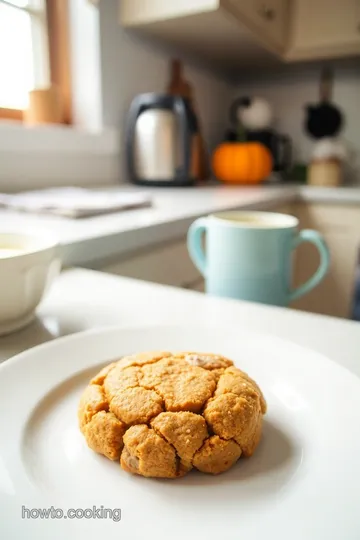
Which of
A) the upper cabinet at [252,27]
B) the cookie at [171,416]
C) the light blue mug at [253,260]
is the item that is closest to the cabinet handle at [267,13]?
the upper cabinet at [252,27]

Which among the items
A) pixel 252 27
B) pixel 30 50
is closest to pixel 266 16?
pixel 252 27

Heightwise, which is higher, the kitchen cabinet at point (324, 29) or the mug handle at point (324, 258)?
the kitchen cabinet at point (324, 29)

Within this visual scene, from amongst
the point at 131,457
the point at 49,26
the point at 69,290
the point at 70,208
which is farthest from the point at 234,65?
the point at 131,457

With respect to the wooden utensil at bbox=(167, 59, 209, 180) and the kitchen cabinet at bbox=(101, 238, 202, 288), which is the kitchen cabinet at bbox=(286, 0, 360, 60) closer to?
the wooden utensil at bbox=(167, 59, 209, 180)

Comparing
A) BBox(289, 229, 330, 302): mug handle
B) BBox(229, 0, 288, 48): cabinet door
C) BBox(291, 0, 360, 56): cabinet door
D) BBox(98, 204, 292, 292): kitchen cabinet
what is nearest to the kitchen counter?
BBox(98, 204, 292, 292): kitchen cabinet

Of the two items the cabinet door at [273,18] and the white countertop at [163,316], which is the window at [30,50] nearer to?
the cabinet door at [273,18]

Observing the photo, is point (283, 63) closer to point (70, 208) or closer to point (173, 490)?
point (70, 208)
